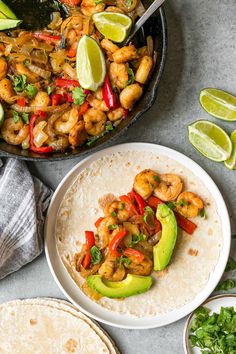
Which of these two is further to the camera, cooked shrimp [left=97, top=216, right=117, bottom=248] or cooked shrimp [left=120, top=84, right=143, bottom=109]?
cooked shrimp [left=97, top=216, right=117, bottom=248]

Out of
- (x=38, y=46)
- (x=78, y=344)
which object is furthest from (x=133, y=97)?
(x=78, y=344)

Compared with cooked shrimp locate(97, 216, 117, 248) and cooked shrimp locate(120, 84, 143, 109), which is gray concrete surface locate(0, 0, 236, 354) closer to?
cooked shrimp locate(120, 84, 143, 109)

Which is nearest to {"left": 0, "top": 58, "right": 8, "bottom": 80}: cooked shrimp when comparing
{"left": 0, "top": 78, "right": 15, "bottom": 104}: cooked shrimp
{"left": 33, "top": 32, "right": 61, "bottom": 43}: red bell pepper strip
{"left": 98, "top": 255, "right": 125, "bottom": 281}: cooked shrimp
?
{"left": 0, "top": 78, "right": 15, "bottom": 104}: cooked shrimp

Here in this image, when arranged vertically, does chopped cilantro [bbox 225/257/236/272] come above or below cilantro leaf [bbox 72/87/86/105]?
below

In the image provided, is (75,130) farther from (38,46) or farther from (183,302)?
(183,302)

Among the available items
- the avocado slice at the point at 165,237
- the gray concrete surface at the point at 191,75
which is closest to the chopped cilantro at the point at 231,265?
the gray concrete surface at the point at 191,75

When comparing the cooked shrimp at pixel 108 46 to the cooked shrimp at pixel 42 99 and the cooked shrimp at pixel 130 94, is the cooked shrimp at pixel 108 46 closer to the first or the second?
the cooked shrimp at pixel 130 94
